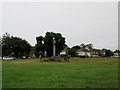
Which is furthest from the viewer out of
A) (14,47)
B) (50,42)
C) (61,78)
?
(14,47)

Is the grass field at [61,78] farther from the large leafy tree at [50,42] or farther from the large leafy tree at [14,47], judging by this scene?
the large leafy tree at [14,47]

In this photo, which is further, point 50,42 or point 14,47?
point 14,47

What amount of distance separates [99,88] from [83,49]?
472 feet

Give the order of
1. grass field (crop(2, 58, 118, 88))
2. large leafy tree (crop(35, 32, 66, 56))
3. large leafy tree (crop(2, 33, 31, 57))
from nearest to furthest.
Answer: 1. grass field (crop(2, 58, 118, 88))
2. large leafy tree (crop(35, 32, 66, 56))
3. large leafy tree (crop(2, 33, 31, 57))

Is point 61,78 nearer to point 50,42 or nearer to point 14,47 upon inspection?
point 50,42

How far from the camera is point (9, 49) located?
99.9 meters

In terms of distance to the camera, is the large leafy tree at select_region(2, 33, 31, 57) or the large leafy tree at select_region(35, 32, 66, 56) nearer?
the large leafy tree at select_region(35, 32, 66, 56)

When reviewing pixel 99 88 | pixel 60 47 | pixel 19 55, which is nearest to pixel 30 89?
pixel 99 88

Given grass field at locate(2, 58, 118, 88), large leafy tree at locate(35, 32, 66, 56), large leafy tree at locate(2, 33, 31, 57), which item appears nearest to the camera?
grass field at locate(2, 58, 118, 88)

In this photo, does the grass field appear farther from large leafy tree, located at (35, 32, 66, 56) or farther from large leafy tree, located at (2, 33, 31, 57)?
large leafy tree, located at (2, 33, 31, 57)

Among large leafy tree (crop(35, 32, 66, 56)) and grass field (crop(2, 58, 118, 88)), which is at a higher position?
large leafy tree (crop(35, 32, 66, 56))

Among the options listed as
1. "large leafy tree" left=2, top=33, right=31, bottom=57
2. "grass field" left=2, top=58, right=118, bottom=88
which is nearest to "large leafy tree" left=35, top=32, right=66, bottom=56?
"large leafy tree" left=2, top=33, right=31, bottom=57

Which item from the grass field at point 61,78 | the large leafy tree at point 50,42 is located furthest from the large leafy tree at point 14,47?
the grass field at point 61,78

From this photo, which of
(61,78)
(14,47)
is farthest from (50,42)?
(61,78)
